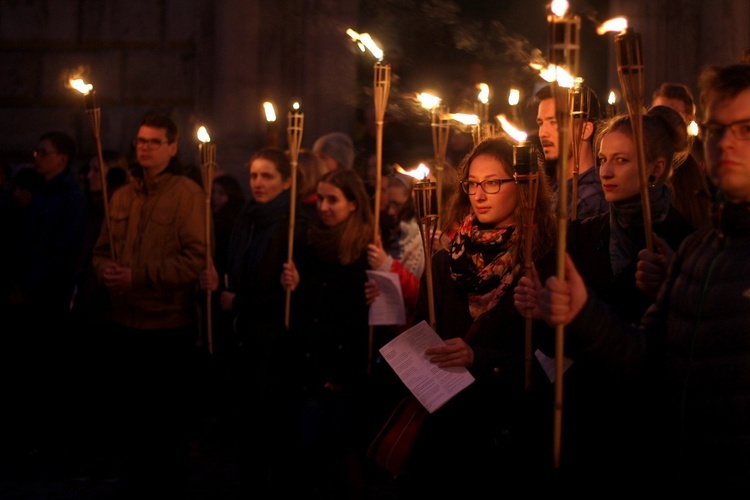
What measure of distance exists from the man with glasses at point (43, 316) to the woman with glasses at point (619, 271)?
157 inches

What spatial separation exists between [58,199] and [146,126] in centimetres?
133

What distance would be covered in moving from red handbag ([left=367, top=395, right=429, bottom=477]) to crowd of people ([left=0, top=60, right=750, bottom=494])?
37mm

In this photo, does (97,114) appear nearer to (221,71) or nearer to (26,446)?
(26,446)

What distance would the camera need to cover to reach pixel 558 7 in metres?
2.65

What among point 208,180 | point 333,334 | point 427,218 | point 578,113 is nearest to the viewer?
point 427,218

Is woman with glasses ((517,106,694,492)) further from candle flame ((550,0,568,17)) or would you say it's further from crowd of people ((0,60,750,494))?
candle flame ((550,0,568,17))

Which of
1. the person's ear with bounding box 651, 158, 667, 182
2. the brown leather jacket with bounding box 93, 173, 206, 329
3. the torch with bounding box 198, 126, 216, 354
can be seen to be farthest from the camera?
the torch with bounding box 198, 126, 216, 354

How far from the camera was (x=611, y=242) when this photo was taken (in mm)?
3242

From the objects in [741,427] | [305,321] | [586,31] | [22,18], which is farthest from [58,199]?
Result: [741,427]

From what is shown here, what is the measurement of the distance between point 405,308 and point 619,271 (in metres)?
2.03

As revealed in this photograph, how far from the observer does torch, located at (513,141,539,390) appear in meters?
3.17

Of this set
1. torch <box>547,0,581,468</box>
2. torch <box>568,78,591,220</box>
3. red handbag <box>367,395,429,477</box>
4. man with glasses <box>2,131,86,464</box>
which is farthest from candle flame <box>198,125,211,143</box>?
torch <box>547,0,581,468</box>

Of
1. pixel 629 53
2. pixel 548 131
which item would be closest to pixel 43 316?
pixel 548 131

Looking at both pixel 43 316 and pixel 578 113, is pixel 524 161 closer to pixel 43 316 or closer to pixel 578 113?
pixel 578 113
